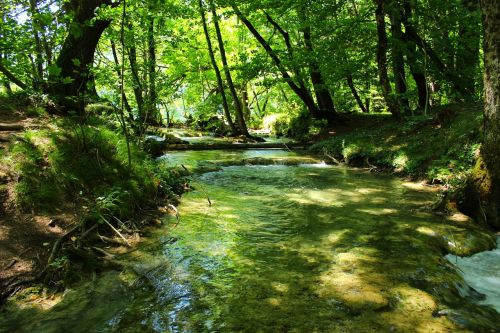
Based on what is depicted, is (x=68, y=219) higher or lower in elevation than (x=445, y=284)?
higher

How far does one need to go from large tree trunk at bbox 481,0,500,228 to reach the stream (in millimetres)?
753

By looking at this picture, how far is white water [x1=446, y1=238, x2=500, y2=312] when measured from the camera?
409 cm

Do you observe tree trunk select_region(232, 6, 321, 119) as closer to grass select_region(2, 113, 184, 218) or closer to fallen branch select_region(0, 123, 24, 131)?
grass select_region(2, 113, 184, 218)

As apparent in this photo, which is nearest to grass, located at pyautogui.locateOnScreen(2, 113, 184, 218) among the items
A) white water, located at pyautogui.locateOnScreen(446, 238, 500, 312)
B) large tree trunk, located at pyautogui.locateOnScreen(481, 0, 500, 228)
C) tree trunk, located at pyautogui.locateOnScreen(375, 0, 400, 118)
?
white water, located at pyautogui.locateOnScreen(446, 238, 500, 312)

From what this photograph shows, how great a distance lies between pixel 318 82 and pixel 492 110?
1363 cm

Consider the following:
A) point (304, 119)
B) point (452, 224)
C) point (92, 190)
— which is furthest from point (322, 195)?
point (304, 119)

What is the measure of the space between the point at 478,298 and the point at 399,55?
478 inches

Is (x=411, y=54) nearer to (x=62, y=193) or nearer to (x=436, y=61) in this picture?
(x=436, y=61)

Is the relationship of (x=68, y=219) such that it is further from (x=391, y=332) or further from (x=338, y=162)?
(x=338, y=162)

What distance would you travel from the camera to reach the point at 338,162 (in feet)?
44.9

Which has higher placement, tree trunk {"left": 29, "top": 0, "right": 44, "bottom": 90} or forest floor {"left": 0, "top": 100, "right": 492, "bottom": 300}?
tree trunk {"left": 29, "top": 0, "right": 44, "bottom": 90}

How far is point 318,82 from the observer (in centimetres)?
1925

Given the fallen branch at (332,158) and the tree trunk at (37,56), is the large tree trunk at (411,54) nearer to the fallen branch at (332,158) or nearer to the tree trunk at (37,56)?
the fallen branch at (332,158)

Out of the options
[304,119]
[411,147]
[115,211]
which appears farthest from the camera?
[304,119]
